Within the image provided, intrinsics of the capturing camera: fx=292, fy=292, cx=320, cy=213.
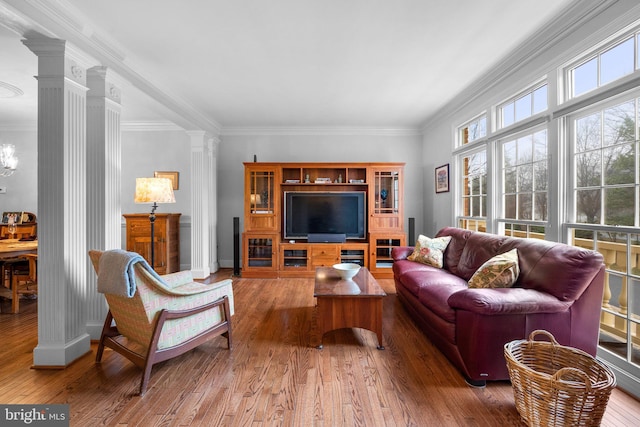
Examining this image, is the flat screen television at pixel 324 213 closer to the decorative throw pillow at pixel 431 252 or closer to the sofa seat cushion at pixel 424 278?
the decorative throw pillow at pixel 431 252

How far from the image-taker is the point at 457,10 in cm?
217

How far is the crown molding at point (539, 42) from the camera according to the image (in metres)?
2.06

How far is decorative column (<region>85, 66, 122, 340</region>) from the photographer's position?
99.2 inches

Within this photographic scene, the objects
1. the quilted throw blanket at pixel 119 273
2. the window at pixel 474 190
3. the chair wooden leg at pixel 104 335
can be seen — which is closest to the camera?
the quilted throw blanket at pixel 119 273

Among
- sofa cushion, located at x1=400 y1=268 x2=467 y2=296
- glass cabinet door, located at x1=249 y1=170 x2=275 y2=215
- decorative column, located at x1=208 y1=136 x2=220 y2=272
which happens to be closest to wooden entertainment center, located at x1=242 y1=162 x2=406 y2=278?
glass cabinet door, located at x1=249 y1=170 x2=275 y2=215

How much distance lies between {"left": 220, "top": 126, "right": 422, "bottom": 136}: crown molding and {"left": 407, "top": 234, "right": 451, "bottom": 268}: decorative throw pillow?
2527 mm

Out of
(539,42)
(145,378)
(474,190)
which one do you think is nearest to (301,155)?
(474,190)

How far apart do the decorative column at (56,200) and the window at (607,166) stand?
393cm

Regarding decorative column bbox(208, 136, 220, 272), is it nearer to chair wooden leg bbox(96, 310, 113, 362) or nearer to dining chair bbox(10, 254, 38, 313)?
dining chair bbox(10, 254, 38, 313)

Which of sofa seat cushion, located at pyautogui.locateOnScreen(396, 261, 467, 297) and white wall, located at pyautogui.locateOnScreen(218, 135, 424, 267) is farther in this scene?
white wall, located at pyautogui.locateOnScreen(218, 135, 424, 267)

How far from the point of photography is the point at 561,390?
1.37 m

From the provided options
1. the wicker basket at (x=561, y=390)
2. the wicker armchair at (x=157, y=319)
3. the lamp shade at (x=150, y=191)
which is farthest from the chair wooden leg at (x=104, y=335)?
the wicker basket at (x=561, y=390)

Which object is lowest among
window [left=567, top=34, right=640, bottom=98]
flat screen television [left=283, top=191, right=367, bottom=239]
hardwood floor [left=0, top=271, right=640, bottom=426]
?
hardwood floor [left=0, top=271, right=640, bottom=426]

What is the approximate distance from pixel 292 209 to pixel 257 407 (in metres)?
3.49
